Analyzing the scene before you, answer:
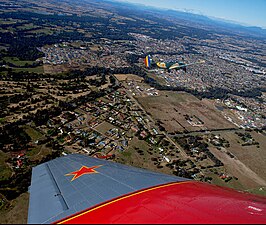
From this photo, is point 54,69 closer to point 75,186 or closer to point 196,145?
point 196,145

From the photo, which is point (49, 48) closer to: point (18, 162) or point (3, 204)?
point (18, 162)

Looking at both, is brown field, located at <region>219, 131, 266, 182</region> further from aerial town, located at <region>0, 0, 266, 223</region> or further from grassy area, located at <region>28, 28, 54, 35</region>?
grassy area, located at <region>28, 28, 54, 35</region>

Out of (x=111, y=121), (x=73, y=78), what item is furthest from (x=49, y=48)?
(x=111, y=121)

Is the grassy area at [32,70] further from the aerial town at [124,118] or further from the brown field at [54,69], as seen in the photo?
the brown field at [54,69]

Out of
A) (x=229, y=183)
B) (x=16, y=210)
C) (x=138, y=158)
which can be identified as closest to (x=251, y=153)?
(x=229, y=183)

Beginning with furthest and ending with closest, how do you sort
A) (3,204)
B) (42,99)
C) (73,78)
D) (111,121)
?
(73,78)
(42,99)
(111,121)
(3,204)

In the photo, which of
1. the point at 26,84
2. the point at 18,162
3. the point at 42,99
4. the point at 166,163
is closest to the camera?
the point at 18,162

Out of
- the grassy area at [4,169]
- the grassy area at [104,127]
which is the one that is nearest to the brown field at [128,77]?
the grassy area at [104,127]

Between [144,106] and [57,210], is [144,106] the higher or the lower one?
the lower one
